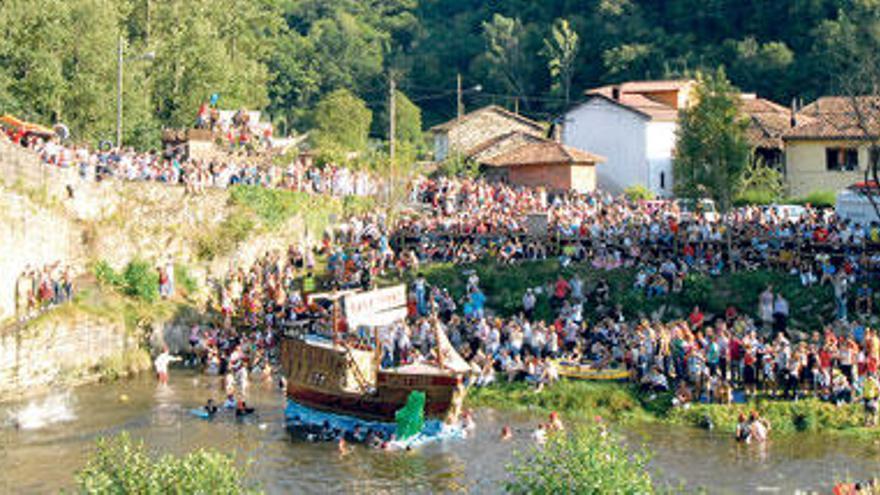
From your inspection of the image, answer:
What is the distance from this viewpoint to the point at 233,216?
154 ft

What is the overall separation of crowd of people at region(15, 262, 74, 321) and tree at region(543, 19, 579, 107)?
188 ft

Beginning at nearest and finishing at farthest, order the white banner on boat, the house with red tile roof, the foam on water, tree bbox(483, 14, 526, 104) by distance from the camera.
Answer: the white banner on boat < the foam on water < the house with red tile roof < tree bbox(483, 14, 526, 104)

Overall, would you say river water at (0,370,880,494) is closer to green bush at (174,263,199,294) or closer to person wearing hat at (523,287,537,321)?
person wearing hat at (523,287,537,321)

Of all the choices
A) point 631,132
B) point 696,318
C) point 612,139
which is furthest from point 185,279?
point 612,139

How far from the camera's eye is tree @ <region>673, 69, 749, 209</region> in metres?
45.1

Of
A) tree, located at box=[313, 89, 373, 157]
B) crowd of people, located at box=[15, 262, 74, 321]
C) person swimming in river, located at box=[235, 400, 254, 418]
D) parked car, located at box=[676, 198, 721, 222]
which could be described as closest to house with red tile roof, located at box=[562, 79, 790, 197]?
tree, located at box=[313, 89, 373, 157]

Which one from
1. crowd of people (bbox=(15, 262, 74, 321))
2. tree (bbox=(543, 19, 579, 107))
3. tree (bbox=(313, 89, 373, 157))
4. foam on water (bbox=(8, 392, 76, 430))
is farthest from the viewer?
tree (bbox=(543, 19, 579, 107))

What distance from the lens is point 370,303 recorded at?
107 feet

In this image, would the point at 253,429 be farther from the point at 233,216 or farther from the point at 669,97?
the point at 669,97

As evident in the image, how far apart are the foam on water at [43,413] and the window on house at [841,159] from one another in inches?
1603

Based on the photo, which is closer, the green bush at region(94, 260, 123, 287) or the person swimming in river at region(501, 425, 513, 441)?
the person swimming in river at region(501, 425, 513, 441)

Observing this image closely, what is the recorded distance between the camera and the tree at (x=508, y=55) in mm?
97750

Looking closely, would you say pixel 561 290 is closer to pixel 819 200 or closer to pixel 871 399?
pixel 871 399

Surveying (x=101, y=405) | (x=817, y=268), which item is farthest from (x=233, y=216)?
(x=817, y=268)
